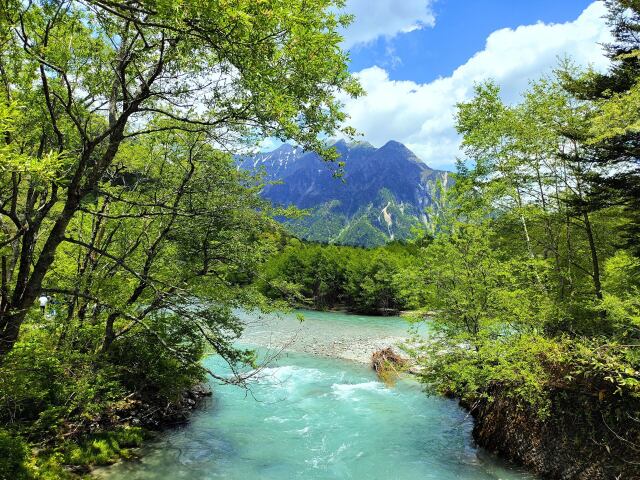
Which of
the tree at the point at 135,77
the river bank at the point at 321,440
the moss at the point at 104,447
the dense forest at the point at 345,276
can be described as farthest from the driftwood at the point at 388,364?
the dense forest at the point at 345,276

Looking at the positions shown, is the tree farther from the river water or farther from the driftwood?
the driftwood

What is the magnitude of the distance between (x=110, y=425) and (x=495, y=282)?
1402cm

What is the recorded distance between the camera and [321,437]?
1482 cm

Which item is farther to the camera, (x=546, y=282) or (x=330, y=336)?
(x=330, y=336)

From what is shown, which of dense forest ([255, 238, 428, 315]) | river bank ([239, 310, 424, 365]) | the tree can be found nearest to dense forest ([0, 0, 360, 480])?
the tree

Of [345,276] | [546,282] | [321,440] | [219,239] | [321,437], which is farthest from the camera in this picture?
[345,276]

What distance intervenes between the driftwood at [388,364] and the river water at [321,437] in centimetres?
67

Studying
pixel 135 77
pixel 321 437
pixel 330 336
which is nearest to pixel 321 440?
pixel 321 437

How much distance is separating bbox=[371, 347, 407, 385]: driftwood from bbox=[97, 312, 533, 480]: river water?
666 mm

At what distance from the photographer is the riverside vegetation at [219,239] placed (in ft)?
22.3

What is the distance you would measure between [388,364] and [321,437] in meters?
10.1

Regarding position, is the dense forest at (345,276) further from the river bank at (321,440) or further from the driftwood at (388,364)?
the river bank at (321,440)

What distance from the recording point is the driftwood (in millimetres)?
22672

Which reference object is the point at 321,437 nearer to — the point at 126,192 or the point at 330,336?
the point at 126,192
